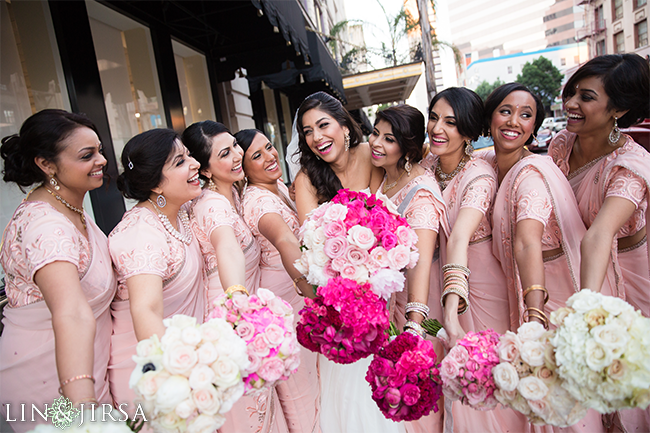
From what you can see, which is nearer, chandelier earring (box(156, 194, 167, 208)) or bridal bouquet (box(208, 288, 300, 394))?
bridal bouquet (box(208, 288, 300, 394))

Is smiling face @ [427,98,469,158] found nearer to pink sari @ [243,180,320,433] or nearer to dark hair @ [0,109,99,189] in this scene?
pink sari @ [243,180,320,433]

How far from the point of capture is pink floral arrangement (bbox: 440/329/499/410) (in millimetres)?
1149

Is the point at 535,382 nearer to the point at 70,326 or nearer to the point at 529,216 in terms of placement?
the point at 529,216

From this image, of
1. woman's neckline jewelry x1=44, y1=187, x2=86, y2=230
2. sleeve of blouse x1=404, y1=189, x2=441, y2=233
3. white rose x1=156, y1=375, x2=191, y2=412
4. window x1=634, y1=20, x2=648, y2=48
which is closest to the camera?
white rose x1=156, y1=375, x2=191, y2=412

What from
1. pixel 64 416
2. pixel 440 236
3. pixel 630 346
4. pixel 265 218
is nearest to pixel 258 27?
pixel 265 218

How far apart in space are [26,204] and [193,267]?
2.55 feet

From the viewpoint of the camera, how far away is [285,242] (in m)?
2.07

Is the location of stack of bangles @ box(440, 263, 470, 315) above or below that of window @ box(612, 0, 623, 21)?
below

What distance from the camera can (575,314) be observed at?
1021mm

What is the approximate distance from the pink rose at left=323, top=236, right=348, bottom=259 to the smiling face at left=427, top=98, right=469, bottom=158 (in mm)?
1180

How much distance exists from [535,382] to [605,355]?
0.20 metres

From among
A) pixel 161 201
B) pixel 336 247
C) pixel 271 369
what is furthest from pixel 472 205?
pixel 161 201

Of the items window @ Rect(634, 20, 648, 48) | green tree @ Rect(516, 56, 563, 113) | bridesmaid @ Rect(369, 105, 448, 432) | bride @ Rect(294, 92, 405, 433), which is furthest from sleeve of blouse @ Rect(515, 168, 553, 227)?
green tree @ Rect(516, 56, 563, 113)

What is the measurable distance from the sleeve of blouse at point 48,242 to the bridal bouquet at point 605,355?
1.74 meters
